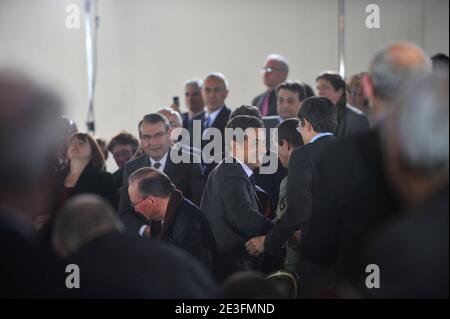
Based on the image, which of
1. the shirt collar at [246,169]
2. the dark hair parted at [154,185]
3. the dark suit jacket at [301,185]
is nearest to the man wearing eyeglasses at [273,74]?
the shirt collar at [246,169]

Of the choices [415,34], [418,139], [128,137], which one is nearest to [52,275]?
[418,139]

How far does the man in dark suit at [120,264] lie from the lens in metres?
2.07

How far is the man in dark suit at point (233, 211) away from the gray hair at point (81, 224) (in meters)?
2.08

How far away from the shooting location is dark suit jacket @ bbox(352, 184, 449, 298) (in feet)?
6.17

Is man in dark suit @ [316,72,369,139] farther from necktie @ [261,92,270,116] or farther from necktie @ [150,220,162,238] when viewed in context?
necktie @ [150,220,162,238]

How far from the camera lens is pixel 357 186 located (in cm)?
242

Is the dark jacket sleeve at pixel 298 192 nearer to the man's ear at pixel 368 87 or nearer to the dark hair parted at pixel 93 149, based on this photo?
the dark hair parted at pixel 93 149

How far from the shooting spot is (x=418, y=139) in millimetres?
1848

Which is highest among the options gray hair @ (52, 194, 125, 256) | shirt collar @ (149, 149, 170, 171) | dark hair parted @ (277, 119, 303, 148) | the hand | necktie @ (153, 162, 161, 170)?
gray hair @ (52, 194, 125, 256)

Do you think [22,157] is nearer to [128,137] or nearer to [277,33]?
[128,137]

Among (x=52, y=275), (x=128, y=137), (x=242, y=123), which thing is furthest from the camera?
(x=128, y=137)

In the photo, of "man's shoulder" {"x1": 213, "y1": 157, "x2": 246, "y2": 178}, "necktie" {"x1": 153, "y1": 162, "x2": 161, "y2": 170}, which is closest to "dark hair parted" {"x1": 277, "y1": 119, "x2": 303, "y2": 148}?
"man's shoulder" {"x1": 213, "y1": 157, "x2": 246, "y2": 178}

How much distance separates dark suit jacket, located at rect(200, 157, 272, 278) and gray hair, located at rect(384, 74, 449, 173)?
8.28ft
